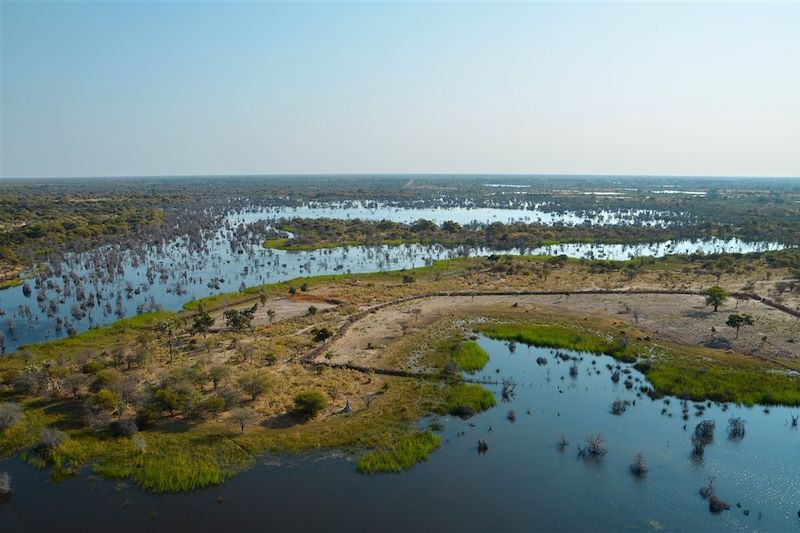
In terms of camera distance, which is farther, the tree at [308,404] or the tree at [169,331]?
the tree at [169,331]

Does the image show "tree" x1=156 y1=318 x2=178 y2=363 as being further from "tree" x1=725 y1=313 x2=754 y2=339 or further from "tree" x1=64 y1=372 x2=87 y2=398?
"tree" x1=725 y1=313 x2=754 y2=339

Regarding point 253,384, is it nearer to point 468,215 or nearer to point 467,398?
point 467,398

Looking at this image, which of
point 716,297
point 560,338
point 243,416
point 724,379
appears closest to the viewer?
point 243,416

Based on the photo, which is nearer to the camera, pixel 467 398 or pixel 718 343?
pixel 467 398

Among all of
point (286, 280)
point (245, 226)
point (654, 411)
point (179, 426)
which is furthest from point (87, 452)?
point (245, 226)

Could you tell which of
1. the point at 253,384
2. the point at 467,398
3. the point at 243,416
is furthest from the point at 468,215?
the point at 243,416

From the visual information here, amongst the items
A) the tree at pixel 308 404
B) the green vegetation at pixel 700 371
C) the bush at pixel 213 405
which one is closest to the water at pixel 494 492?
the green vegetation at pixel 700 371

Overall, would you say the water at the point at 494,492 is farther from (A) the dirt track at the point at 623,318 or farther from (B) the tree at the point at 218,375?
(A) the dirt track at the point at 623,318
